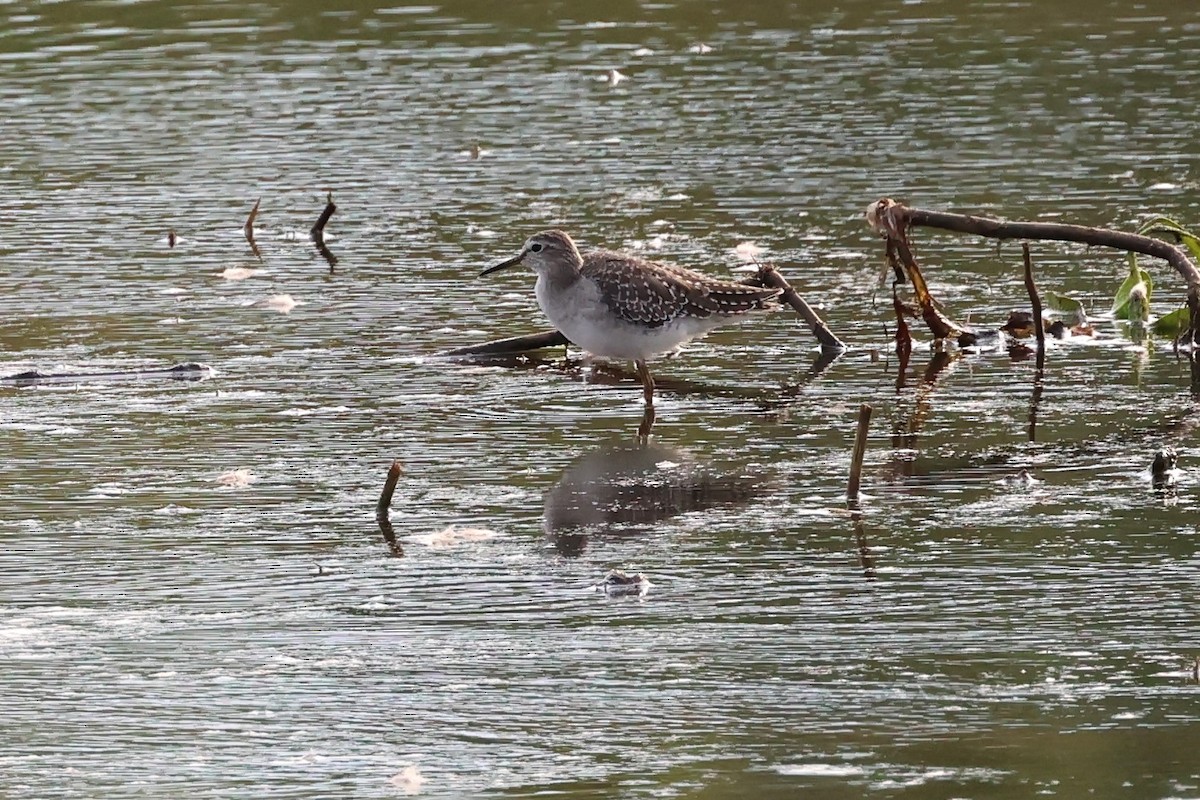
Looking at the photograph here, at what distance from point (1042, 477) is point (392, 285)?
5.79m

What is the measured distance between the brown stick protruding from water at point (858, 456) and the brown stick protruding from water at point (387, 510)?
1900mm

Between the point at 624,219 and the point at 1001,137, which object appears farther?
the point at 1001,137

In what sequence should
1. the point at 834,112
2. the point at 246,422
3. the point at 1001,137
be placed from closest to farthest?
the point at 246,422, the point at 1001,137, the point at 834,112

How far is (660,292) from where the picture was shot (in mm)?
11438

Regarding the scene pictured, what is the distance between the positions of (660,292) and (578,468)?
69.7 inches

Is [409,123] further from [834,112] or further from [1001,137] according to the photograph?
[1001,137]

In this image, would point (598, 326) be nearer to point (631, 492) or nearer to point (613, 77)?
point (631, 492)

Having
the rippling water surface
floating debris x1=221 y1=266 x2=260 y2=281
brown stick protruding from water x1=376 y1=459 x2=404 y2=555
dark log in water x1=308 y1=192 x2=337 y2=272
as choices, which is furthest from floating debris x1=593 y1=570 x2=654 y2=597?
dark log in water x1=308 y1=192 x2=337 y2=272

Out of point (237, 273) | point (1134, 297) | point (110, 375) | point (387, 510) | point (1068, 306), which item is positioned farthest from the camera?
point (237, 273)

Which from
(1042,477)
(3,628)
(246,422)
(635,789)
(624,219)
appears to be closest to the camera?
(635,789)

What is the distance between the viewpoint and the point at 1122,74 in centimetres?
2034

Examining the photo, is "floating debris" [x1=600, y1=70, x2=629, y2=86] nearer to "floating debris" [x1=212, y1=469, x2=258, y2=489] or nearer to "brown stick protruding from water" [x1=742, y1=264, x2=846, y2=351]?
"brown stick protruding from water" [x1=742, y1=264, x2=846, y2=351]

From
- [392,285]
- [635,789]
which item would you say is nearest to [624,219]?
[392,285]

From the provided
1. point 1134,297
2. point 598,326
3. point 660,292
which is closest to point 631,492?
point 598,326
